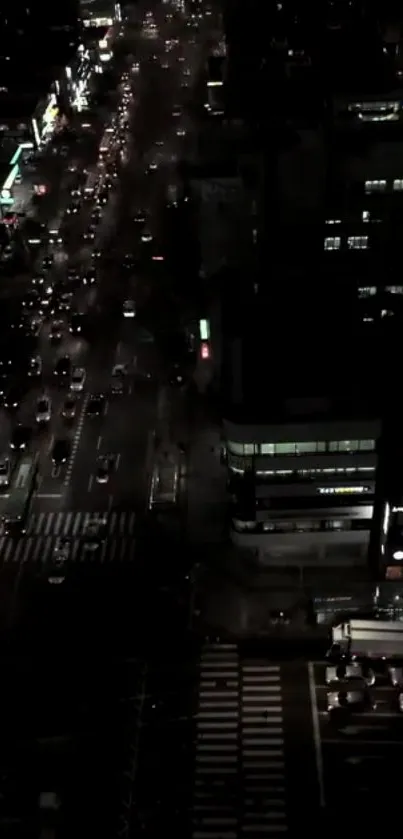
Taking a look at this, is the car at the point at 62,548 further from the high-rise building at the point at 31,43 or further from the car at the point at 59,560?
the high-rise building at the point at 31,43

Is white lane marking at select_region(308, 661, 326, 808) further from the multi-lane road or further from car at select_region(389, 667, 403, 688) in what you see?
the multi-lane road

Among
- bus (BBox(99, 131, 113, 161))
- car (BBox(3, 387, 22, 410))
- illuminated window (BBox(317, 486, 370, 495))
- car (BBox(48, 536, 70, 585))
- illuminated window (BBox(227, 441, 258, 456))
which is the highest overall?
bus (BBox(99, 131, 113, 161))

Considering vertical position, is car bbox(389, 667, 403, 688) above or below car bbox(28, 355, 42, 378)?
below

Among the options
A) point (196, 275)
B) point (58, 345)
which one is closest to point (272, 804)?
point (58, 345)

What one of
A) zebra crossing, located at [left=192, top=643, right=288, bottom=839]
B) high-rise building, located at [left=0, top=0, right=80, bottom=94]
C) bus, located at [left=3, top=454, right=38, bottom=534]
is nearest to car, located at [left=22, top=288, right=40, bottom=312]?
bus, located at [left=3, top=454, right=38, bottom=534]

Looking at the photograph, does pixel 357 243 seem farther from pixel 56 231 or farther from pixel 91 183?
pixel 91 183

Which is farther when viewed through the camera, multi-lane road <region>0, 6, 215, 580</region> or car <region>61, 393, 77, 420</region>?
car <region>61, 393, 77, 420</region>

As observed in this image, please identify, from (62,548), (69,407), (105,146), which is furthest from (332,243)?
(105,146)

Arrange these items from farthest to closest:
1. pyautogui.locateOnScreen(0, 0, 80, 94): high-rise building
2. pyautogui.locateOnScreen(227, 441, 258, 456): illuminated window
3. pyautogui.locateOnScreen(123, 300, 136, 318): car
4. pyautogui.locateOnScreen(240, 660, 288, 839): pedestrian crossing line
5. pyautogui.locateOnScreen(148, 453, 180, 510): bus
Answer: pyautogui.locateOnScreen(0, 0, 80, 94): high-rise building
pyautogui.locateOnScreen(123, 300, 136, 318): car
pyautogui.locateOnScreen(148, 453, 180, 510): bus
pyautogui.locateOnScreen(227, 441, 258, 456): illuminated window
pyautogui.locateOnScreen(240, 660, 288, 839): pedestrian crossing line
